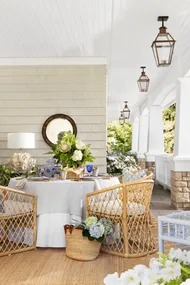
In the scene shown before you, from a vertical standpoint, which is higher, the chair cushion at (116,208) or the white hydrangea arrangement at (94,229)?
the chair cushion at (116,208)

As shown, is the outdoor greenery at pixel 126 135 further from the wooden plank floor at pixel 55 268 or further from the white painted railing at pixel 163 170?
the wooden plank floor at pixel 55 268

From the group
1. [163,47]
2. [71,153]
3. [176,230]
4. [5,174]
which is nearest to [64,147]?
[71,153]

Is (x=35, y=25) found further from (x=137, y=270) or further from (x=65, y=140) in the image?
(x=137, y=270)

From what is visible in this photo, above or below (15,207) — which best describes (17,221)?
below

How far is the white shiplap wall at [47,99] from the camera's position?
688cm

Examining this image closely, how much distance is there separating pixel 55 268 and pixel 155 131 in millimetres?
8198

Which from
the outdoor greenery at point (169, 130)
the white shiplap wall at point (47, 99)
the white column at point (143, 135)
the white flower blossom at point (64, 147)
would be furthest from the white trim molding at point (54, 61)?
the outdoor greenery at point (169, 130)

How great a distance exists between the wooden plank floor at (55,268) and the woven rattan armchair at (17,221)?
17 cm

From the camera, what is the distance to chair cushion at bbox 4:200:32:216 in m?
4.22

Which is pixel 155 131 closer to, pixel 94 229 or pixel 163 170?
pixel 163 170

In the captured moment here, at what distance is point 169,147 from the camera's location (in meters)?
17.8

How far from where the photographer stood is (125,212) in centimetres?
409

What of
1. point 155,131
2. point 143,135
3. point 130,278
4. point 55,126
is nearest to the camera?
point 130,278

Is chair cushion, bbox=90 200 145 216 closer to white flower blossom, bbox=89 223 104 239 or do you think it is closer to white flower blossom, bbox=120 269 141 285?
white flower blossom, bbox=89 223 104 239
